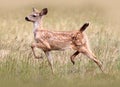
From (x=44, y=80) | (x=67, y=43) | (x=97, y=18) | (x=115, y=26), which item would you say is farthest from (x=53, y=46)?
(x=97, y=18)

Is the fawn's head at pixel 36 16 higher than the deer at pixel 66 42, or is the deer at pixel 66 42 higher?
the fawn's head at pixel 36 16

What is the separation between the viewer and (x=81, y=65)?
13859 millimetres

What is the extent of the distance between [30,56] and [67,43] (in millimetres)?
870

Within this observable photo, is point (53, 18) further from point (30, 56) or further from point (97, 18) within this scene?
point (30, 56)

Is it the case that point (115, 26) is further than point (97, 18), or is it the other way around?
point (97, 18)

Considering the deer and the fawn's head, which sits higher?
the fawn's head

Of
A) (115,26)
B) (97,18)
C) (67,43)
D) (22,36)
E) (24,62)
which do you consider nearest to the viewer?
(24,62)

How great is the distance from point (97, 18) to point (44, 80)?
880 cm

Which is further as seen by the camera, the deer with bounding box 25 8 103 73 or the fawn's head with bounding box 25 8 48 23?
the fawn's head with bounding box 25 8 48 23

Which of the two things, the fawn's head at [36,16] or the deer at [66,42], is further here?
the fawn's head at [36,16]

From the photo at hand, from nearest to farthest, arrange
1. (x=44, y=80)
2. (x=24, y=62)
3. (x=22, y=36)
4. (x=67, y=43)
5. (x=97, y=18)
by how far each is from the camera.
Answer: (x=44, y=80)
(x=24, y=62)
(x=67, y=43)
(x=22, y=36)
(x=97, y=18)

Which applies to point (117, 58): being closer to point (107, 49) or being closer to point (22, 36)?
point (107, 49)

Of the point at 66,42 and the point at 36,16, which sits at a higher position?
the point at 36,16

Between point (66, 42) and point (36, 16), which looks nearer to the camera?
point (66, 42)
